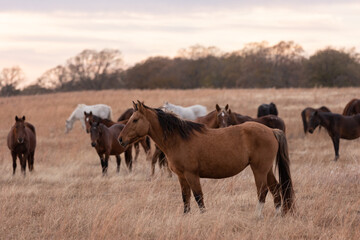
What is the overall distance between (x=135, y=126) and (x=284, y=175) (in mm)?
2220

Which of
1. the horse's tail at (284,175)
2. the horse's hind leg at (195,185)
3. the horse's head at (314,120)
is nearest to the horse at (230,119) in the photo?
the horse's head at (314,120)

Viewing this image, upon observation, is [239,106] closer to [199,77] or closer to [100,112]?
[100,112]

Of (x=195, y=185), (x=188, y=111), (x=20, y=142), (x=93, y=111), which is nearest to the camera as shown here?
(x=195, y=185)

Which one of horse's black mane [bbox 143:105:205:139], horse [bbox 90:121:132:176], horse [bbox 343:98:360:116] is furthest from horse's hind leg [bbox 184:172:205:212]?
horse [bbox 343:98:360:116]

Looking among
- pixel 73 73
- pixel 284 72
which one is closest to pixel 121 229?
pixel 284 72

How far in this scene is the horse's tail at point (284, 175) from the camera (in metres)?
5.77

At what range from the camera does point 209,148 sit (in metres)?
5.75

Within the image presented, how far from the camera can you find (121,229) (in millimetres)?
5172

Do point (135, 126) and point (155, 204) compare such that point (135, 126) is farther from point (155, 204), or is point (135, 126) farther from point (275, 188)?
point (275, 188)

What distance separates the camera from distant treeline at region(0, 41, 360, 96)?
4400 cm

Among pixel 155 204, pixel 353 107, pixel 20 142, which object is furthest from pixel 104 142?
pixel 353 107

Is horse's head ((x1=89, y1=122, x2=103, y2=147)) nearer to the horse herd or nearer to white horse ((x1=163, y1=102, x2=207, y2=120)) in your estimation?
the horse herd

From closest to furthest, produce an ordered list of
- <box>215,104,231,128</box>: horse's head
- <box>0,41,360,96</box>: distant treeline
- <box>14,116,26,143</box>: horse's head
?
1. <box>14,116,26,143</box>: horse's head
2. <box>215,104,231,128</box>: horse's head
3. <box>0,41,360,96</box>: distant treeline

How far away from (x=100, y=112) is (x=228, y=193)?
1601 cm
